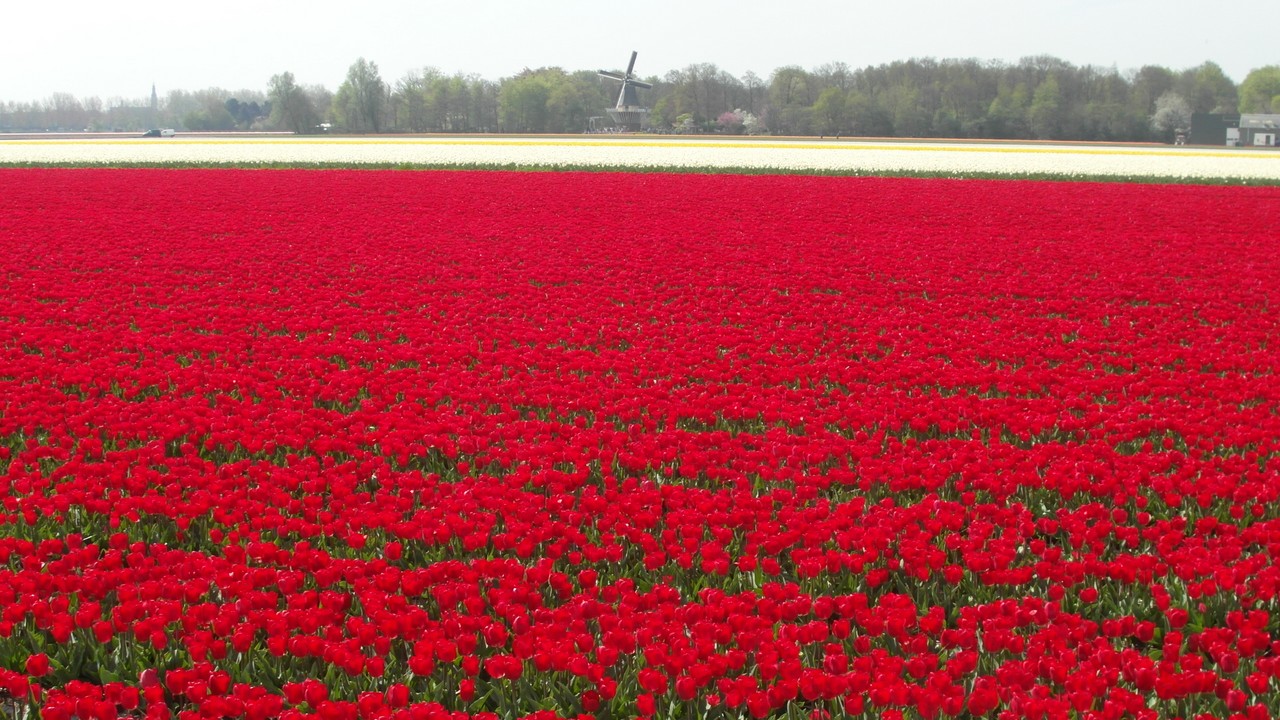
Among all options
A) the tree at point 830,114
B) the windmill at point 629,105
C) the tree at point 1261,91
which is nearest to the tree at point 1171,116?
the tree at point 830,114

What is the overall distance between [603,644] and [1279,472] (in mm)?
3964

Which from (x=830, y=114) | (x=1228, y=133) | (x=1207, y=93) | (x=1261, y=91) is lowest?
(x=1228, y=133)

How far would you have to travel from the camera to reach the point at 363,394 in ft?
25.5

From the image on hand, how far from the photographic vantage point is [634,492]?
554 cm

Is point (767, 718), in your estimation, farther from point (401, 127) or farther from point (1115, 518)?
point (401, 127)

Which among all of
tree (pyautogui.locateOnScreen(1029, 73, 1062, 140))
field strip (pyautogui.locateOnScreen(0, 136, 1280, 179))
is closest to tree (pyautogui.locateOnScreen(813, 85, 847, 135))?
tree (pyautogui.locateOnScreen(1029, 73, 1062, 140))

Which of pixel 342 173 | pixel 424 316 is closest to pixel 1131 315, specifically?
pixel 424 316

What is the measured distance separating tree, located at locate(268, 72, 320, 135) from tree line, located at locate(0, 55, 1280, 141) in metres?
0.10

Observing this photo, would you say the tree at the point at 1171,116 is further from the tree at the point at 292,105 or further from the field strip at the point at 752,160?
the tree at the point at 292,105

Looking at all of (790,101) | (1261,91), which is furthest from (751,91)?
(1261,91)

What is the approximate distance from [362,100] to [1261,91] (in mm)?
110126

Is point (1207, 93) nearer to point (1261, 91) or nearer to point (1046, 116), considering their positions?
point (1046, 116)

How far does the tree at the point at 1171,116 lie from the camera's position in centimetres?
8469

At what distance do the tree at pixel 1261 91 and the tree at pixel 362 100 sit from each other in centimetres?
9620
